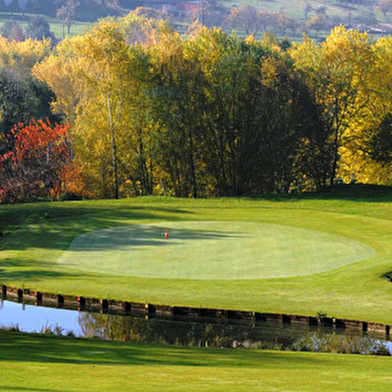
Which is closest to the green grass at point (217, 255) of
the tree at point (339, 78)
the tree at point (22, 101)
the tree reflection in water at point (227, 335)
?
the tree reflection in water at point (227, 335)

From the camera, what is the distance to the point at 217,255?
30359 mm

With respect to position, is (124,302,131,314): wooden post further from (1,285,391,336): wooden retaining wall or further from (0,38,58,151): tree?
(0,38,58,151): tree

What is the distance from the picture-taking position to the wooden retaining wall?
2236 cm

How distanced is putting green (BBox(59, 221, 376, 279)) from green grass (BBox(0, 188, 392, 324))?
0.47 ft

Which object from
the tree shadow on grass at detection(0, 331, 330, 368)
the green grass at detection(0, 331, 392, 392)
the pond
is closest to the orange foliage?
the pond

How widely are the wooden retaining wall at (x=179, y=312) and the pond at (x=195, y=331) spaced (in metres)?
0.17

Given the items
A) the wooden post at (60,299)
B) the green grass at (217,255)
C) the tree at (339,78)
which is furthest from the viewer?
the tree at (339,78)

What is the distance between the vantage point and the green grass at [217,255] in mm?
25000

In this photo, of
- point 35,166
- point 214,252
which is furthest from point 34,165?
point 214,252

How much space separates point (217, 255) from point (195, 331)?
778cm

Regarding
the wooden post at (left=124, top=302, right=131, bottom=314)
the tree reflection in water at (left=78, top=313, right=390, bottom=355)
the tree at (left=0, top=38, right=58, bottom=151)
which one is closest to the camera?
the tree reflection in water at (left=78, top=313, right=390, bottom=355)

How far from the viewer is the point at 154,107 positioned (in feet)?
185

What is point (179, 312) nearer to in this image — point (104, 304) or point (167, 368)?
point (104, 304)

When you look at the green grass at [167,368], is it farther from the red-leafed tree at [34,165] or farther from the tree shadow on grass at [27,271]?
the red-leafed tree at [34,165]
